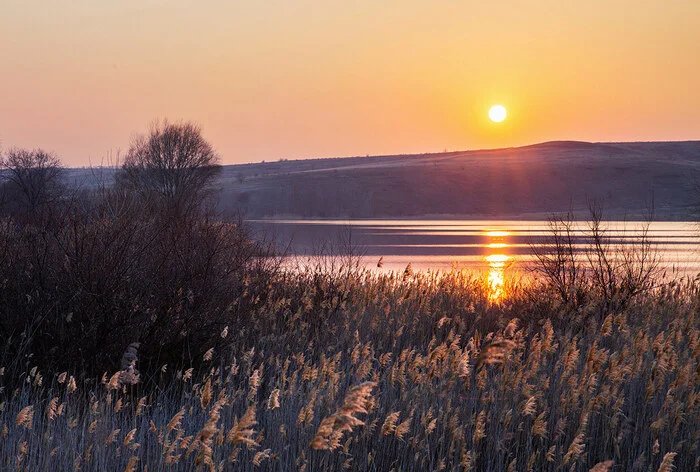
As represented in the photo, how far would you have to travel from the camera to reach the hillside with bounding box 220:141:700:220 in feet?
316

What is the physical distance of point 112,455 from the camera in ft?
16.0

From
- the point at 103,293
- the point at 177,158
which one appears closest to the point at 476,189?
the point at 177,158

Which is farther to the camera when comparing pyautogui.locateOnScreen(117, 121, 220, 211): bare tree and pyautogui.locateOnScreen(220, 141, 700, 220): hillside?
pyautogui.locateOnScreen(220, 141, 700, 220): hillside

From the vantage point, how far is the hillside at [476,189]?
96.4 metres

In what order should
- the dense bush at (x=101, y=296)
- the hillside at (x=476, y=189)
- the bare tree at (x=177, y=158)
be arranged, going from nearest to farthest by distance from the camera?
the dense bush at (x=101, y=296)
the bare tree at (x=177, y=158)
the hillside at (x=476, y=189)

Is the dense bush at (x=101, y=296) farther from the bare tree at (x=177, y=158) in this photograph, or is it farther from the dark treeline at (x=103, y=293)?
the bare tree at (x=177, y=158)

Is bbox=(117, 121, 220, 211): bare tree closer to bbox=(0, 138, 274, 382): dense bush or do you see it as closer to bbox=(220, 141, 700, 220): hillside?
bbox=(220, 141, 700, 220): hillside

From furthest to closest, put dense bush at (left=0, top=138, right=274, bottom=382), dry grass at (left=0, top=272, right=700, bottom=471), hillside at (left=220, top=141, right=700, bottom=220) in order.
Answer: hillside at (left=220, top=141, right=700, bottom=220) < dense bush at (left=0, top=138, right=274, bottom=382) < dry grass at (left=0, top=272, right=700, bottom=471)

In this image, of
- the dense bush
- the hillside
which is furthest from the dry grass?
the hillside

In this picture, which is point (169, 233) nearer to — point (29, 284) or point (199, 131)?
point (29, 284)

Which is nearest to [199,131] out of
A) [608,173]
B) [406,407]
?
[406,407]

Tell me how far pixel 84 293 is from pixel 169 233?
213 centimetres

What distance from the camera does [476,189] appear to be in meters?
106

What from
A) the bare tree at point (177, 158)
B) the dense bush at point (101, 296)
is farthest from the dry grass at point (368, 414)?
the bare tree at point (177, 158)
